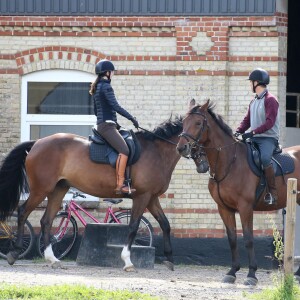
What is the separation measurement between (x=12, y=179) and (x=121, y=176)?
1804 millimetres

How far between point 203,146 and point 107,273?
8.33 feet

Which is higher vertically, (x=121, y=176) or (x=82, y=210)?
(x=121, y=176)

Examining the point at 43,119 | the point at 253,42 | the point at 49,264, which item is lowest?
the point at 49,264

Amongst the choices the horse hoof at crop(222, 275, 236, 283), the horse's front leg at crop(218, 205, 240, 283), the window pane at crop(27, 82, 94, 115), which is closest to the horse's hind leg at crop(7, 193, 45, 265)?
the window pane at crop(27, 82, 94, 115)

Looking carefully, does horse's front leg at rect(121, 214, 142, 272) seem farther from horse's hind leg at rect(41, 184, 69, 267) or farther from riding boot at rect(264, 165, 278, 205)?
riding boot at rect(264, 165, 278, 205)

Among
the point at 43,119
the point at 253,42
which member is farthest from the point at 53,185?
the point at 253,42

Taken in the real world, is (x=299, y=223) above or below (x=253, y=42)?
below

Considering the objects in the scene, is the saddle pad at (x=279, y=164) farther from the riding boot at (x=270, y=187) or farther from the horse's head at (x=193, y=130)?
the horse's head at (x=193, y=130)

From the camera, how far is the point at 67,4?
60.6 ft

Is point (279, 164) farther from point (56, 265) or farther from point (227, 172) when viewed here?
point (56, 265)

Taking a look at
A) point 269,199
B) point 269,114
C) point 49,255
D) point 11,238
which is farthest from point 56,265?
point 269,114

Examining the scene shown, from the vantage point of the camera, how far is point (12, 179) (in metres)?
16.7

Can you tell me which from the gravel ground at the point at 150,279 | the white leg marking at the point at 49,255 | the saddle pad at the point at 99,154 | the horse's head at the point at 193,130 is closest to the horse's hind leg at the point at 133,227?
the gravel ground at the point at 150,279

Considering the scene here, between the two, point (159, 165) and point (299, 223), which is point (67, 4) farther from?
point (299, 223)
